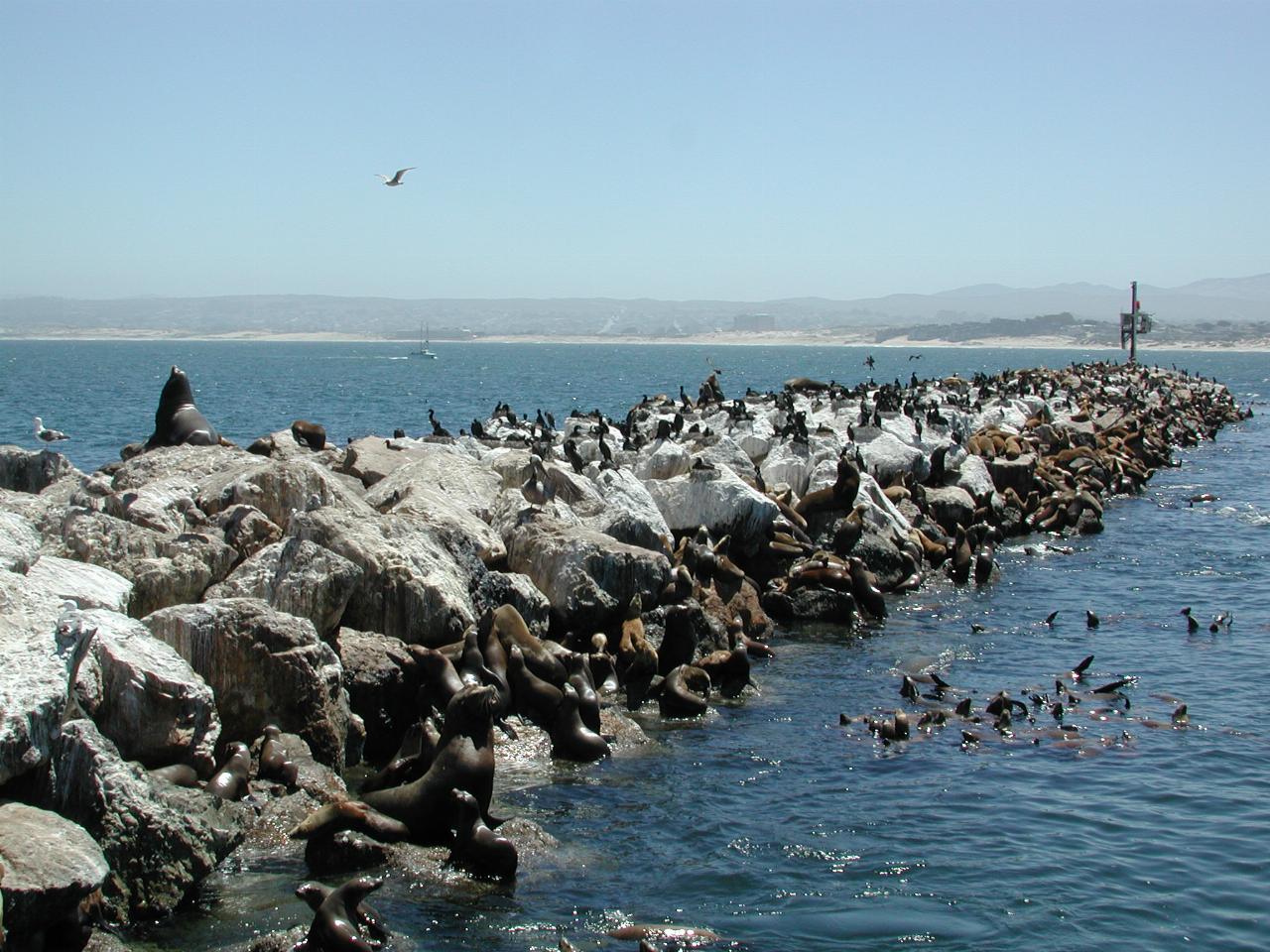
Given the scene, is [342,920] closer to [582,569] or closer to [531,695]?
[531,695]

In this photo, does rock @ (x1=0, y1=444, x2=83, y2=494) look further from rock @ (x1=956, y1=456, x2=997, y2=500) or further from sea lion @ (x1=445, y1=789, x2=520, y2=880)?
rock @ (x1=956, y1=456, x2=997, y2=500)

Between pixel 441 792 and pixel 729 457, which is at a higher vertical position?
pixel 729 457

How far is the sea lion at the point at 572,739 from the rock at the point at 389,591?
1.22 meters

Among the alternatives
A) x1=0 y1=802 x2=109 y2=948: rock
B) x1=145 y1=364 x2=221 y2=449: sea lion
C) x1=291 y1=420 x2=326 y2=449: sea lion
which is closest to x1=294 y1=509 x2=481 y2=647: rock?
x1=0 y1=802 x2=109 y2=948: rock

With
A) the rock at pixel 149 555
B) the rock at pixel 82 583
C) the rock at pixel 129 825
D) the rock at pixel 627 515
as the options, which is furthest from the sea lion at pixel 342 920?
the rock at pixel 627 515

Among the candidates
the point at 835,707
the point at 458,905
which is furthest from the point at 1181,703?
the point at 458,905

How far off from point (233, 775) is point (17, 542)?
8.63 feet

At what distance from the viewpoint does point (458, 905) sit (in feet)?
25.3

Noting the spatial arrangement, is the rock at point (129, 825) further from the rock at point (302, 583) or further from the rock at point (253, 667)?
the rock at point (302, 583)

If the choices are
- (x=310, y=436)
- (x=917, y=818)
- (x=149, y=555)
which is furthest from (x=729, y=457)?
(x=149, y=555)

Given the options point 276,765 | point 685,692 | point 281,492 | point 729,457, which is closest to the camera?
point 276,765

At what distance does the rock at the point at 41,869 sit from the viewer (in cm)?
610

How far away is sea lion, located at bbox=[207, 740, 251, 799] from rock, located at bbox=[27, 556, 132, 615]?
1.37 m

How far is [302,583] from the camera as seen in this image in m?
10.4
